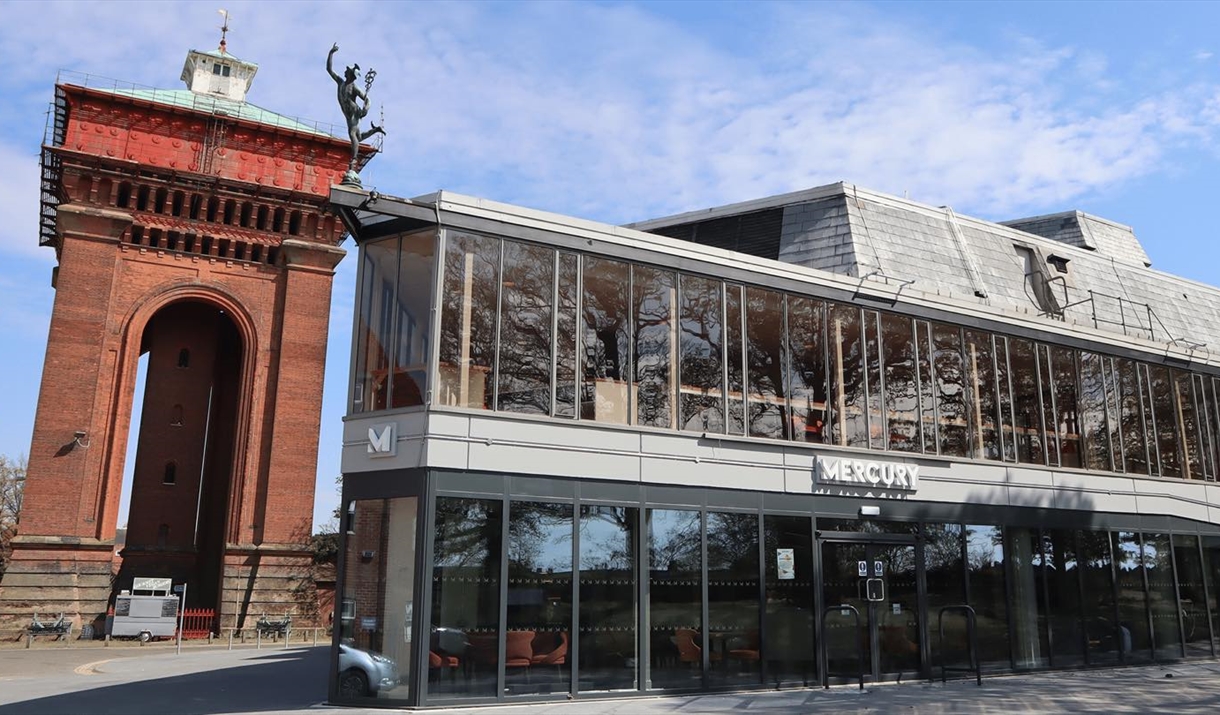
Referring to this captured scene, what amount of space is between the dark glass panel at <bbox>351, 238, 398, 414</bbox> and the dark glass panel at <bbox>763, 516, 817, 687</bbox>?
6.80 m

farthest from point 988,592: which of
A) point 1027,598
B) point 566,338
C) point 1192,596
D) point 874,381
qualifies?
point 566,338

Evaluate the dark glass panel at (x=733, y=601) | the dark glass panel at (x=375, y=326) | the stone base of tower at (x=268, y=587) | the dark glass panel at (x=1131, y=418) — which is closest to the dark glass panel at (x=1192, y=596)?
the dark glass panel at (x=1131, y=418)

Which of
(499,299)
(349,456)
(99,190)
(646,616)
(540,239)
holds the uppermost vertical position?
(99,190)

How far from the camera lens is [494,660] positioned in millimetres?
13312

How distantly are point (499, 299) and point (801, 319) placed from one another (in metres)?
6.07

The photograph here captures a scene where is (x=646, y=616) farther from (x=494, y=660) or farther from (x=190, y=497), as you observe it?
(x=190, y=497)

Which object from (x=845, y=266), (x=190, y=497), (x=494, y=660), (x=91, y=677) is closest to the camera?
(x=494, y=660)

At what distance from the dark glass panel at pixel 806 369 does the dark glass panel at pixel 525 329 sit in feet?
16.2

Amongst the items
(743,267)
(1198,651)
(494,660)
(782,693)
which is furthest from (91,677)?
(1198,651)

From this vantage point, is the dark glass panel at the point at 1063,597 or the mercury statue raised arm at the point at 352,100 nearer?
the mercury statue raised arm at the point at 352,100

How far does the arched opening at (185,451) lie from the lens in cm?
3828

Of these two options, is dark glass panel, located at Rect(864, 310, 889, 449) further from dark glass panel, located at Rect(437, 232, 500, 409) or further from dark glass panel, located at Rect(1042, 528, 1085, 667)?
dark glass panel, located at Rect(437, 232, 500, 409)

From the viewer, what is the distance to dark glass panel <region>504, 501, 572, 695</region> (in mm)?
13531

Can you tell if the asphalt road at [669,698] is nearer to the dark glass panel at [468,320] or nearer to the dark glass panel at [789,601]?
the dark glass panel at [789,601]
